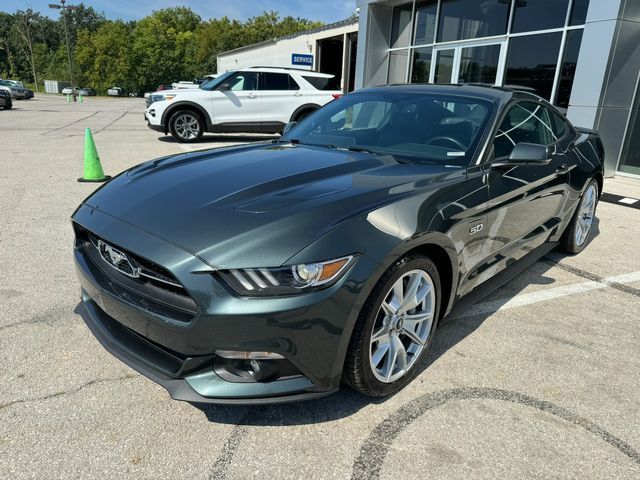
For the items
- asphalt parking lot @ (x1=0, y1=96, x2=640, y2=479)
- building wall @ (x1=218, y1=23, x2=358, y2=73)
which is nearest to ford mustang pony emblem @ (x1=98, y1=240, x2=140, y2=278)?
asphalt parking lot @ (x1=0, y1=96, x2=640, y2=479)

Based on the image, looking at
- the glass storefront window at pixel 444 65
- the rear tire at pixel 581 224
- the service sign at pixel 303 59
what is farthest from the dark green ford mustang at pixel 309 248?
the service sign at pixel 303 59

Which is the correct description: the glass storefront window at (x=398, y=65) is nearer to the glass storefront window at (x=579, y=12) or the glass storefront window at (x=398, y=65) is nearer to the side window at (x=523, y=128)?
the glass storefront window at (x=579, y=12)

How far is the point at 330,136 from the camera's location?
361 centimetres

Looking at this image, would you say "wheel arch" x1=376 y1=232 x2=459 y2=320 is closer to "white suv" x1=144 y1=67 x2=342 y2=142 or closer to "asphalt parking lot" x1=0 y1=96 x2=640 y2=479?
"asphalt parking lot" x1=0 y1=96 x2=640 y2=479

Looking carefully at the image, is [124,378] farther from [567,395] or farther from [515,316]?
[515,316]

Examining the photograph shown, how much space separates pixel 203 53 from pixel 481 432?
89558mm

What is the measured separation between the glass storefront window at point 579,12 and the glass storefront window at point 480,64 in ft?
6.52

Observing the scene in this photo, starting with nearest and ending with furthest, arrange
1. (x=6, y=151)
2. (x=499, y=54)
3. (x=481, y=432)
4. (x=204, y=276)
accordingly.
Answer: (x=204, y=276) < (x=481, y=432) < (x=6, y=151) < (x=499, y=54)

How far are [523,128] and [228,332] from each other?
9.24 feet

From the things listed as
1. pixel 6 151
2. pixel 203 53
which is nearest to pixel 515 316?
pixel 6 151

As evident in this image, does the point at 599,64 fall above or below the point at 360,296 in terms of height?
above

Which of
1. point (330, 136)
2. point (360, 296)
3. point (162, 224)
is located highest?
point (330, 136)

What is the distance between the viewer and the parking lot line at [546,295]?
11.6ft

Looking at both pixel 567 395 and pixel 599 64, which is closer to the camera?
pixel 567 395
